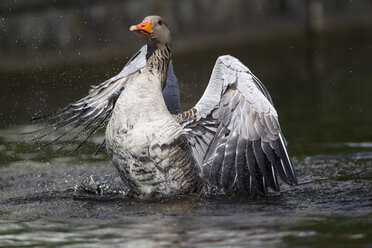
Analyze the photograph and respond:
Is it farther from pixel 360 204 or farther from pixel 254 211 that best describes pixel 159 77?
pixel 360 204

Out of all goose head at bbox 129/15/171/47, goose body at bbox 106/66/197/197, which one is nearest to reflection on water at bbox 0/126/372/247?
goose body at bbox 106/66/197/197

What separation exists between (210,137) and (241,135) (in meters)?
0.42

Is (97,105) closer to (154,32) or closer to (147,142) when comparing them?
(154,32)

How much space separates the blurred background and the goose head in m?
1.90

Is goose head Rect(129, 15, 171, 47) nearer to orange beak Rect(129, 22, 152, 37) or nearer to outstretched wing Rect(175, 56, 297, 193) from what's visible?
orange beak Rect(129, 22, 152, 37)

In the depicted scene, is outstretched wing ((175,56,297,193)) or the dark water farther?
outstretched wing ((175,56,297,193))

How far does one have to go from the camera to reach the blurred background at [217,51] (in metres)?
10.0

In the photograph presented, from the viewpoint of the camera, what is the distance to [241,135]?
20.1 ft

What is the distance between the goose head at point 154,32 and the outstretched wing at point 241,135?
689 millimetres

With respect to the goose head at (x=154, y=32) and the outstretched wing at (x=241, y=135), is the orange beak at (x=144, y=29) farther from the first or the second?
the outstretched wing at (x=241, y=135)

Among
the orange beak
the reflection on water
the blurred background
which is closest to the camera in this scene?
the reflection on water

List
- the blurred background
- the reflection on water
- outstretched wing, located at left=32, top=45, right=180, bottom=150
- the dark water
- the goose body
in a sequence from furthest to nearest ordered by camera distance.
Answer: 1. the blurred background
2. outstretched wing, located at left=32, top=45, right=180, bottom=150
3. the goose body
4. the dark water
5. the reflection on water

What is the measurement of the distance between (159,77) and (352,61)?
8.90 metres

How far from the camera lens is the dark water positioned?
4.94 m
